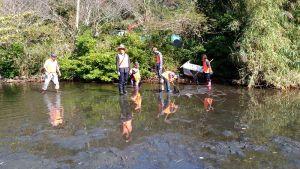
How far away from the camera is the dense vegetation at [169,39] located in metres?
20.1

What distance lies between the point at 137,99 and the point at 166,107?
2078 millimetres

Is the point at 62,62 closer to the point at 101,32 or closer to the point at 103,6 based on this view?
the point at 101,32

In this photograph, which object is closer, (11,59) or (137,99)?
(137,99)

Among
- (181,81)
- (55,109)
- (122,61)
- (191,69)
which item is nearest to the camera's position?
(55,109)

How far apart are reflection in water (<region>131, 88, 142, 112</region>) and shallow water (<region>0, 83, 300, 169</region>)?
1.2 inches

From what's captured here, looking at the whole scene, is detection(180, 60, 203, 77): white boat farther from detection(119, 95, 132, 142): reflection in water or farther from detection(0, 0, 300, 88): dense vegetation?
detection(119, 95, 132, 142): reflection in water

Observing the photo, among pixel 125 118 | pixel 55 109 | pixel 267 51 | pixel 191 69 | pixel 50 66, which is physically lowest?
pixel 125 118

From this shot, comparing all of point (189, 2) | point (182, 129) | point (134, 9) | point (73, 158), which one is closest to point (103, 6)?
point (134, 9)

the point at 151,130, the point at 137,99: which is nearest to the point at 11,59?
the point at 137,99

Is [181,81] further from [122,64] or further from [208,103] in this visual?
[208,103]

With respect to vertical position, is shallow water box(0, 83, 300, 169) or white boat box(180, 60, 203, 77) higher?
white boat box(180, 60, 203, 77)

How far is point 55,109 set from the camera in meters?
14.5

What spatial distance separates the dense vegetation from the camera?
2006cm

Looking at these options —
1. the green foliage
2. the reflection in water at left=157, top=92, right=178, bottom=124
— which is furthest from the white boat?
the green foliage
